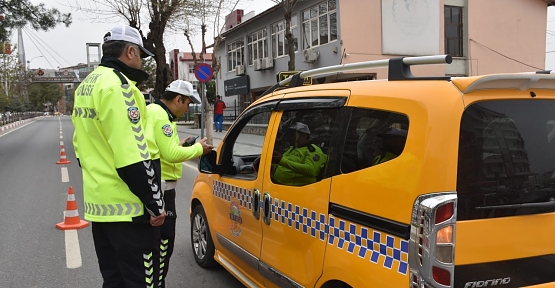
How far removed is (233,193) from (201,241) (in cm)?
120

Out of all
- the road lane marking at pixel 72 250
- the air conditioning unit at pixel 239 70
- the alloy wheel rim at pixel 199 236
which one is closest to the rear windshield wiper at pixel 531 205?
the alloy wheel rim at pixel 199 236

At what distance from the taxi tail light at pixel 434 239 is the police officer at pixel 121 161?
4.50ft

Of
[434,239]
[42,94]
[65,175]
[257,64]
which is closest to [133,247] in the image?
[434,239]

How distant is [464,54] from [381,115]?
22960mm

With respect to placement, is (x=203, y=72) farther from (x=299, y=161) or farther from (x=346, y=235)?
(x=346, y=235)

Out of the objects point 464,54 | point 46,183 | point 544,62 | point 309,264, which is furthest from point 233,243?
point 544,62

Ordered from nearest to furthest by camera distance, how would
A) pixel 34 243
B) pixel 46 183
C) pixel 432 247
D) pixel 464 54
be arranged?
pixel 432 247, pixel 34 243, pixel 46 183, pixel 464 54

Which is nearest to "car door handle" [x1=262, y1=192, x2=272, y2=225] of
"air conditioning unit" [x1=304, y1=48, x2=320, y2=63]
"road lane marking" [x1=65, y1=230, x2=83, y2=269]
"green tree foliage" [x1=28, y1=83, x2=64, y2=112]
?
"road lane marking" [x1=65, y1=230, x2=83, y2=269]

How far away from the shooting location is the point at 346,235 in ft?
7.91

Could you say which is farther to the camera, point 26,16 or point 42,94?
point 42,94

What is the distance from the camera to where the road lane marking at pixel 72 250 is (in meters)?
4.83

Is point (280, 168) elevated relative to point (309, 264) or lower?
elevated

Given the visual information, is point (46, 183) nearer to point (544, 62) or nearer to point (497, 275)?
point (497, 275)

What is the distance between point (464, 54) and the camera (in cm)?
2294
